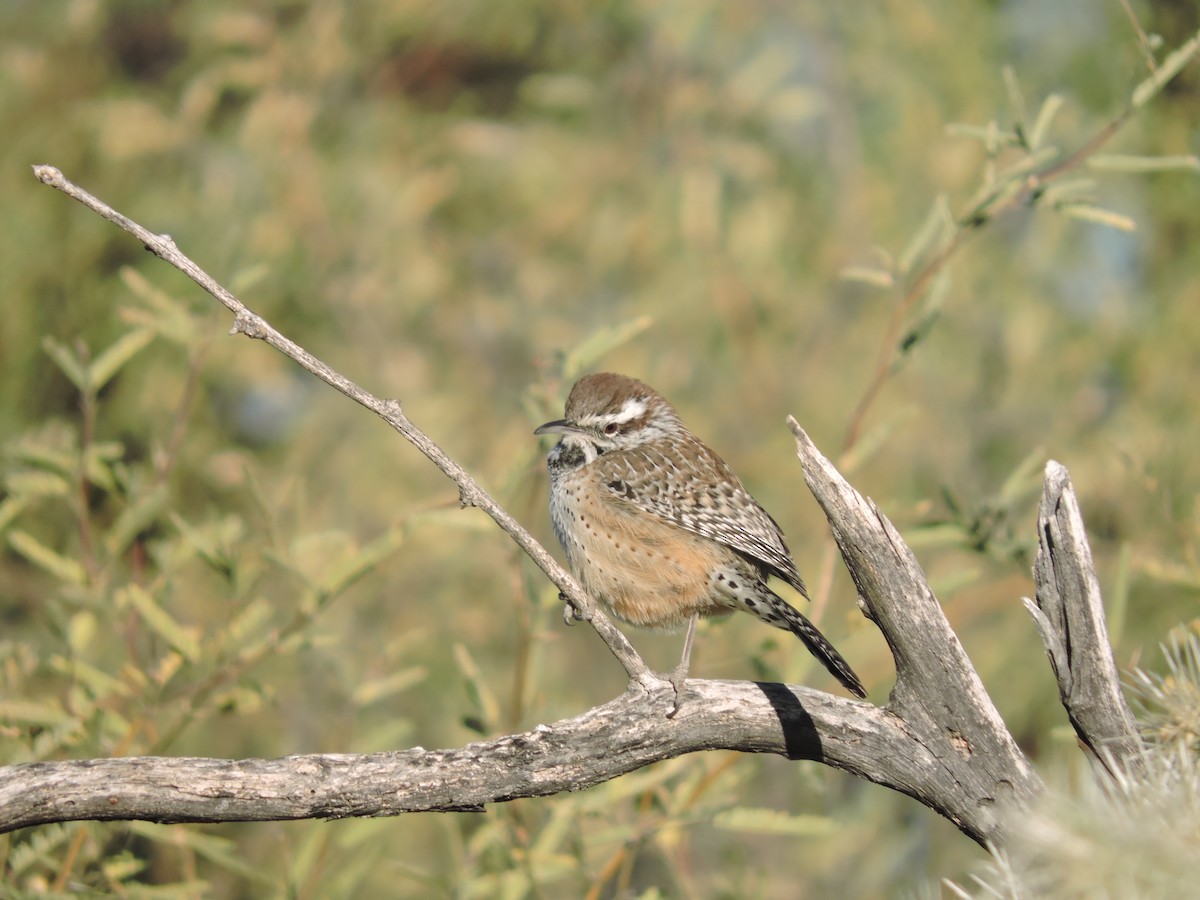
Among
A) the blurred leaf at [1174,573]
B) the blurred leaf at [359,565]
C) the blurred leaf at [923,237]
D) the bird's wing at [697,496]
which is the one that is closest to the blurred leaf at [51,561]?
the blurred leaf at [359,565]

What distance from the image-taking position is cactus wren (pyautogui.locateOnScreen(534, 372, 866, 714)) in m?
3.13

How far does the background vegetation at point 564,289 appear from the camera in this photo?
481cm

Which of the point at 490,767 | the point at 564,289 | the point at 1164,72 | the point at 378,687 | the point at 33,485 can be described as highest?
the point at 564,289

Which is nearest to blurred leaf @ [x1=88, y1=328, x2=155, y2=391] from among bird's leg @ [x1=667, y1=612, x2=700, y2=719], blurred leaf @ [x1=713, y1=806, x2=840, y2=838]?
bird's leg @ [x1=667, y1=612, x2=700, y2=719]

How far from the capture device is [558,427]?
3238 mm

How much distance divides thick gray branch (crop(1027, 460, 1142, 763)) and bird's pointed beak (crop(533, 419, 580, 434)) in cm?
145

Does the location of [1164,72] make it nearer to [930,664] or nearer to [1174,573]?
[1174,573]

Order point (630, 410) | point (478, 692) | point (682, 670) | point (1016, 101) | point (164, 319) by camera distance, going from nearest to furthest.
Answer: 1. point (682, 670)
2. point (1016, 101)
3. point (478, 692)
4. point (164, 319)
5. point (630, 410)

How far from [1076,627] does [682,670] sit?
2.84 ft

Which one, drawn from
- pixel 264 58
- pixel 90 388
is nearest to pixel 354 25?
pixel 264 58

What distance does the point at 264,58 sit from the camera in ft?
18.2

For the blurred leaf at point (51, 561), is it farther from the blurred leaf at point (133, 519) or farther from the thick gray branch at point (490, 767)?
the thick gray branch at point (490, 767)

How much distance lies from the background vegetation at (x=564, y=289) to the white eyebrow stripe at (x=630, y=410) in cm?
63

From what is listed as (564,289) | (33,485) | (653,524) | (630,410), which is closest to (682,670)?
(653,524)
